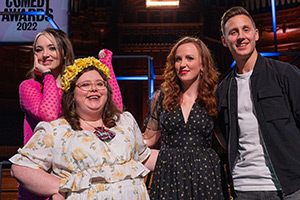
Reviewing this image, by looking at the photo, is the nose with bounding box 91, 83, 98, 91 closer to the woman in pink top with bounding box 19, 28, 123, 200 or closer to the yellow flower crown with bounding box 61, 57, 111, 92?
the yellow flower crown with bounding box 61, 57, 111, 92

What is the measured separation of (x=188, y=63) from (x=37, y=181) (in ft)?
3.65

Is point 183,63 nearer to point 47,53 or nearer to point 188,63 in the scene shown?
point 188,63

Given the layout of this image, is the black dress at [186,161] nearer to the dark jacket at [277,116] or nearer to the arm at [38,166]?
the dark jacket at [277,116]

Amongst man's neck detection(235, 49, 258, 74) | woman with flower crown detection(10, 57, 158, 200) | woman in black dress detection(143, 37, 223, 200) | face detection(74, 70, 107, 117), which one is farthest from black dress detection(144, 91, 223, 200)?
face detection(74, 70, 107, 117)

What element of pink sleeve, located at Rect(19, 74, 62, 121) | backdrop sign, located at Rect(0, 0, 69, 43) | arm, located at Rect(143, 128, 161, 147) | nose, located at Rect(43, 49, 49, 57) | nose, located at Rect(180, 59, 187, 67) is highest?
backdrop sign, located at Rect(0, 0, 69, 43)

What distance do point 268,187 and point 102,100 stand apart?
0.94 m

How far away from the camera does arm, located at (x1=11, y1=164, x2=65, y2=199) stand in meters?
1.55

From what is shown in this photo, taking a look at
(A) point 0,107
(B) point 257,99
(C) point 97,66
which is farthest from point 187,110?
(A) point 0,107

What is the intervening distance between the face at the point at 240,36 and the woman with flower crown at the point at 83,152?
73cm

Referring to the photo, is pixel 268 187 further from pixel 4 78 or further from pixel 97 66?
pixel 4 78

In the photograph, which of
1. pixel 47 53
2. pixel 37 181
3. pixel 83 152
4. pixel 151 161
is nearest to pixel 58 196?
pixel 37 181

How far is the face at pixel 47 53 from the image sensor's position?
203 centimetres

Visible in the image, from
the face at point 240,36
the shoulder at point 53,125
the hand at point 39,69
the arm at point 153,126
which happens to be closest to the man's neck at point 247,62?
the face at point 240,36

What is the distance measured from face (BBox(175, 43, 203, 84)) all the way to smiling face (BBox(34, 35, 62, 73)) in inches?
29.5
